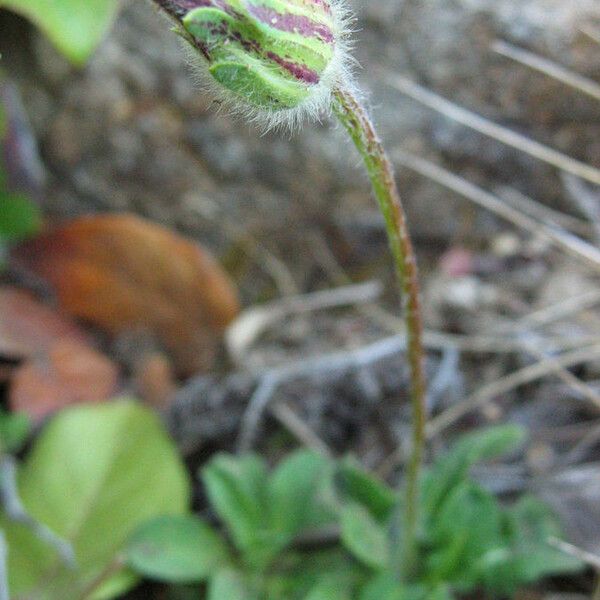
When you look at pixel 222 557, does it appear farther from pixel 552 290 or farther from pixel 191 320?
pixel 552 290

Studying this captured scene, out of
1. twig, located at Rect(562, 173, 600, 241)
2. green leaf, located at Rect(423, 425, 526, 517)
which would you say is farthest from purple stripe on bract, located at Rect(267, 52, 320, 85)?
twig, located at Rect(562, 173, 600, 241)

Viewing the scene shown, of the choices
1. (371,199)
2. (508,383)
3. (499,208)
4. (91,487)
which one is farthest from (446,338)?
A: (91,487)

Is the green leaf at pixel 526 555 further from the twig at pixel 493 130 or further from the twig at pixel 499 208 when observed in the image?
the twig at pixel 493 130

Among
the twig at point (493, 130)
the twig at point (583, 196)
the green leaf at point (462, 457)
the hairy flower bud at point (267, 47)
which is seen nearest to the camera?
the hairy flower bud at point (267, 47)

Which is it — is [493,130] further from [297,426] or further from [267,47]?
[267,47]

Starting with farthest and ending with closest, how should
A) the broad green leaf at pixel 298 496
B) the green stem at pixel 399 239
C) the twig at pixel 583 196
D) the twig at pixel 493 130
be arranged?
the twig at pixel 583 196 → the twig at pixel 493 130 → the broad green leaf at pixel 298 496 → the green stem at pixel 399 239

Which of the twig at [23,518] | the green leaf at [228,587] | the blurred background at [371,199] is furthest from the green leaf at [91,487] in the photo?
the green leaf at [228,587]

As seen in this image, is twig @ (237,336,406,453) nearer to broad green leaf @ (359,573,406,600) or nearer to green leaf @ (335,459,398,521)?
green leaf @ (335,459,398,521)
